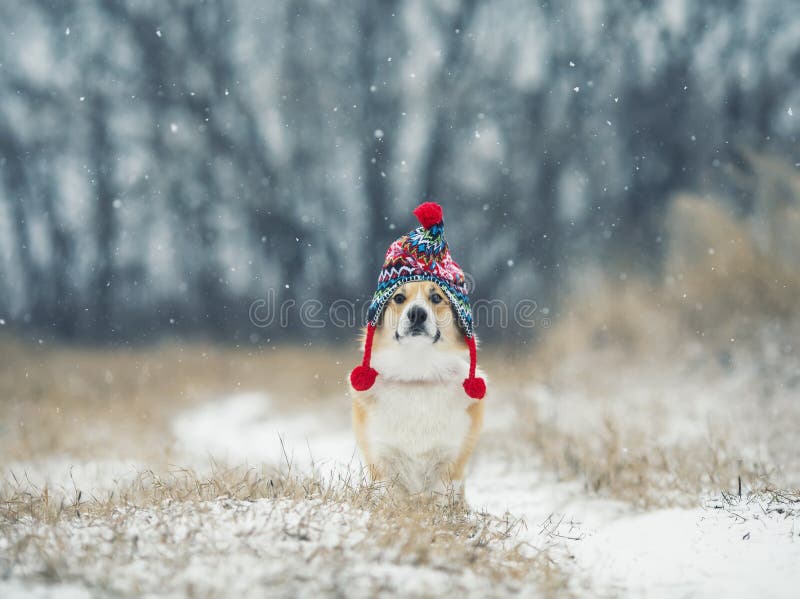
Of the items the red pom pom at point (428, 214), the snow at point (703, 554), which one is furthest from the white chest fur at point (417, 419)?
the snow at point (703, 554)

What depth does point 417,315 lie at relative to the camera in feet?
13.3

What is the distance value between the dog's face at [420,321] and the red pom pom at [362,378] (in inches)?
8.2

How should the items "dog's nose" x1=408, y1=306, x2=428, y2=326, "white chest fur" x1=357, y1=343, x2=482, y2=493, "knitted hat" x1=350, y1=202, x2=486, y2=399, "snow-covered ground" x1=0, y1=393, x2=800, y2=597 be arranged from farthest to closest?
"knitted hat" x1=350, y1=202, x2=486, y2=399, "white chest fur" x1=357, y1=343, x2=482, y2=493, "dog's nose" x1=408, y1=306, x2=428, y2=326, "snow-covered ground" x1=0, y1=393, x2=800, y2=597

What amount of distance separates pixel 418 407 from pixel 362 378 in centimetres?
42

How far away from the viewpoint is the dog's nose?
4.05m

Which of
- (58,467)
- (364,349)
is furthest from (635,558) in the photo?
(58,467)

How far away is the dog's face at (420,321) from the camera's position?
4.06 meters

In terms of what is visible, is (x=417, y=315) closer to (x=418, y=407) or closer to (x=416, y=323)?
(x=416, y=323)

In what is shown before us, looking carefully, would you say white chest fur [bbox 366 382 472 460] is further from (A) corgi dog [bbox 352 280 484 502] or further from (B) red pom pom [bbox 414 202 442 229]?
(B) red pom pom [bbox 414 202 442 229]

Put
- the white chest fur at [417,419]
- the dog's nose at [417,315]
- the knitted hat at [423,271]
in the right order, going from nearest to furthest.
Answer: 1. the dog's nose at [417,315]
2. the white chest fur at [417,419]
3. the knitted hat at [423,271]

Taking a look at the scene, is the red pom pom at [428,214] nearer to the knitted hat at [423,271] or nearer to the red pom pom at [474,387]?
the knitted hat at [423,271]

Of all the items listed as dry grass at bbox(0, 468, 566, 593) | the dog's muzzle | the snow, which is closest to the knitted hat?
the dog's muzzle

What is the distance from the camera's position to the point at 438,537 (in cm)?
323

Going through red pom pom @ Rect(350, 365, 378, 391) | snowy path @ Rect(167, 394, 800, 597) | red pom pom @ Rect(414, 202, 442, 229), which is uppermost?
red pom pom @ Rect(414, 202, 442, 229)
